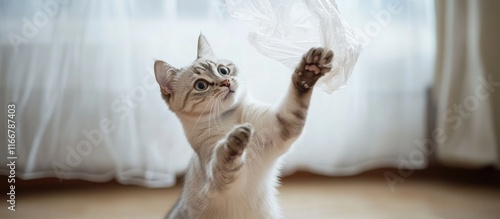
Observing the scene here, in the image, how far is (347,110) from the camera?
5.45ft

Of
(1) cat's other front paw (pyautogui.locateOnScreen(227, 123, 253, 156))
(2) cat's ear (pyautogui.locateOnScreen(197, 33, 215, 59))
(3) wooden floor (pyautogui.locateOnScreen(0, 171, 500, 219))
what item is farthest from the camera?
(3) wooden floor (pyautogui.locateOnScreen(0, 171, 500, 219))

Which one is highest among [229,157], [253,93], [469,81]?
[229,157]

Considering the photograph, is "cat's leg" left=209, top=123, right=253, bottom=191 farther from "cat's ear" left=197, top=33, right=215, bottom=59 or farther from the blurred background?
the blurred background

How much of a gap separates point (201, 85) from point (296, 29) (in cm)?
24

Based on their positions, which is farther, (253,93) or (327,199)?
(327,199)

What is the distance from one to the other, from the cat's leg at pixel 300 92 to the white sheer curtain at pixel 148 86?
1.41ft

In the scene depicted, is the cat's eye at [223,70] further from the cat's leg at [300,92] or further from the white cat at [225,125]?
the cat's leg at [300,92]

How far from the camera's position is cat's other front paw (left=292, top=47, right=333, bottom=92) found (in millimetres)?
881

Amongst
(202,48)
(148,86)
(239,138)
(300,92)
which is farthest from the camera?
(148,86)

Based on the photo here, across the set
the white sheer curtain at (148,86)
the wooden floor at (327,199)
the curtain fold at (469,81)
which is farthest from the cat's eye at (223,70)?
the curtain fold at (469,81)

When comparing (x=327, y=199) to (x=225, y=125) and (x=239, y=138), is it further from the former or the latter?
(x=239, y=138)

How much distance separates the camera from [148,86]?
1558 millimetres

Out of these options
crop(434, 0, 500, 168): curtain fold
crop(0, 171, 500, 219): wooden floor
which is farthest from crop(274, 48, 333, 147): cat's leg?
crop(434, 0, 500, 168): curtain fold

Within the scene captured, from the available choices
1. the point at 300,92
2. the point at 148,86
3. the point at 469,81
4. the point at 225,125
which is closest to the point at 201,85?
the point at 225,125
